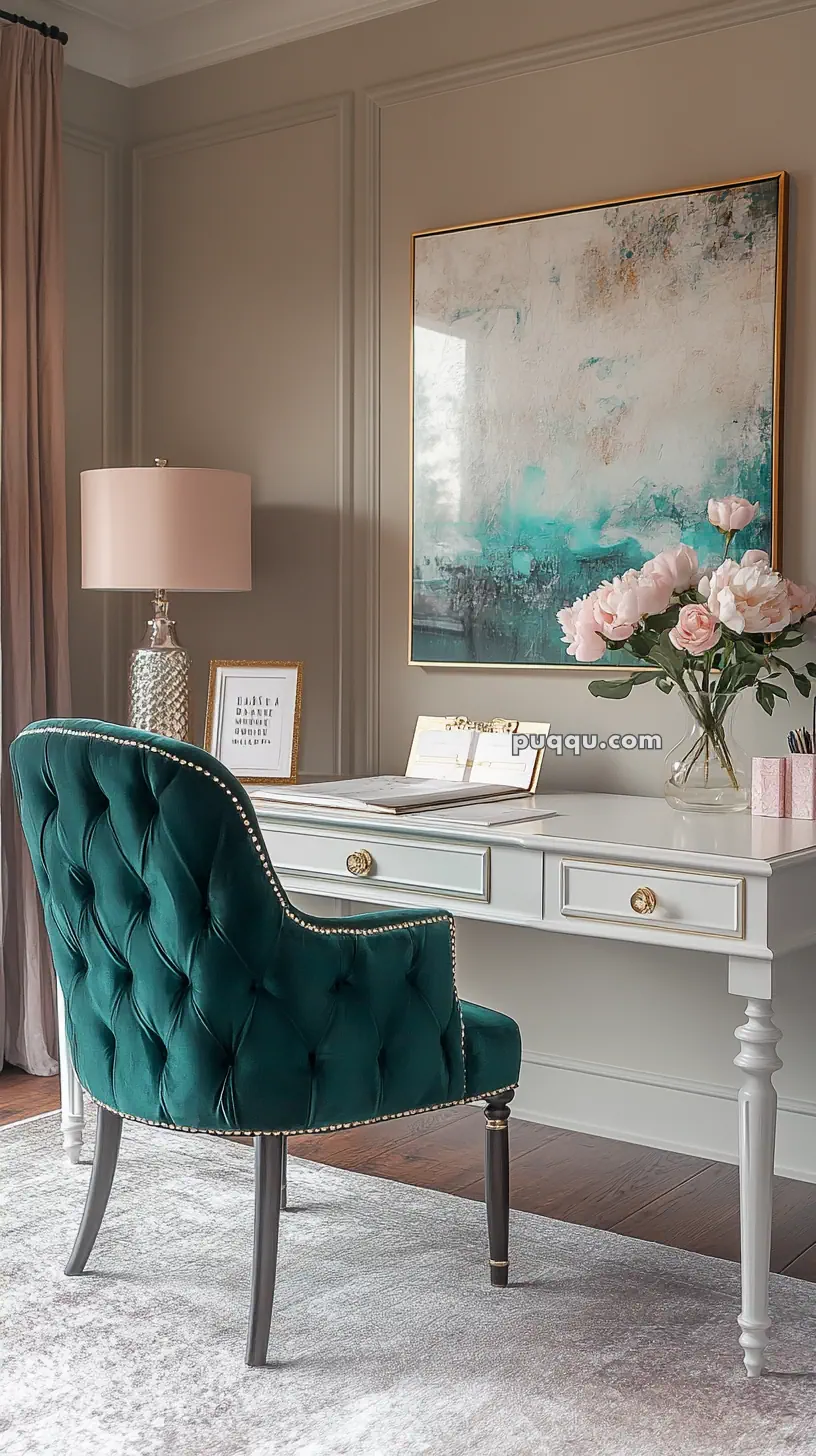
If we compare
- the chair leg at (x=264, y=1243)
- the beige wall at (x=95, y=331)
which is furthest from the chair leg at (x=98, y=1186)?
the beige wall at (x=95, y=331)

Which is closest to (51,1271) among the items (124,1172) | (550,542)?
(124,1172)

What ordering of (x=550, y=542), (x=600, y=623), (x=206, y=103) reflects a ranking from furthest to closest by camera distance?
(x=206, y=103) → (x=550, y=542) → (x=600, y=623)

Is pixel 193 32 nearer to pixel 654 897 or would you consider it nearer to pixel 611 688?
pixel 611 688

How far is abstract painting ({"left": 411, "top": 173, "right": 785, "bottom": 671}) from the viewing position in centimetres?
295

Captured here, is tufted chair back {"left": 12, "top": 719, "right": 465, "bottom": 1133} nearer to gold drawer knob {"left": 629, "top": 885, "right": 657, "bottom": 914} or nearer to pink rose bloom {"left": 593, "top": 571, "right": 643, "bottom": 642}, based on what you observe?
gold drawer knob {"left": 629, "top": 885, "right": 657, "bottom": 914}

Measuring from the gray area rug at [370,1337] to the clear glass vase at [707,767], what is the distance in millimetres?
842

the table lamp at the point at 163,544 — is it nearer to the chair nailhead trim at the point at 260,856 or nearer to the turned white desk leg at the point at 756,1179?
the chair nailhead trim at the point at 260,856

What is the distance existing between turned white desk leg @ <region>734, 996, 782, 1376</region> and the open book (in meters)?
0.82

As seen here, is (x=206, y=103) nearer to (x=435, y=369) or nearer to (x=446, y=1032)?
(x=435, y=369)

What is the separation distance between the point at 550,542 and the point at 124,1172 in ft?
5.45

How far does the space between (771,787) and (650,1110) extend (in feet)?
3.03

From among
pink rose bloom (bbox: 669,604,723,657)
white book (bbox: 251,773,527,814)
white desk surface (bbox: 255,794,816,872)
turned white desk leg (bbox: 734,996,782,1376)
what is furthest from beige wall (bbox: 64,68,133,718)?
turned white desk leg (bbox: 734,996,782,1376)

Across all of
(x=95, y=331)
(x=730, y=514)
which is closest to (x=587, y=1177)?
(x=730, y=514)

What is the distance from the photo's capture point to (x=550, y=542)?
323 centimetres
